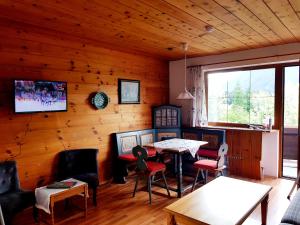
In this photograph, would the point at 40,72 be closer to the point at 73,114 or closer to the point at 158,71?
the point at 73,114

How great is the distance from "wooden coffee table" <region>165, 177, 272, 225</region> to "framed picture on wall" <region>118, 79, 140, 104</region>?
230cm

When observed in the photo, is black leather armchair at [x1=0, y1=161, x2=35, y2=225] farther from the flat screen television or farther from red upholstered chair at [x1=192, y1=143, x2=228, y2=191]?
red upholstered chair at [x1=192, y1=143, x2=228, y2=191]

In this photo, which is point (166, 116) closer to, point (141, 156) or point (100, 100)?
point (100, 100)

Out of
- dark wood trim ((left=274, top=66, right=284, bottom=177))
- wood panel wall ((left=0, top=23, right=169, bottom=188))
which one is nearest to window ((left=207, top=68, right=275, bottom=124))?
dark wood trim ((left=274, top=66, right=284, bottom=177))

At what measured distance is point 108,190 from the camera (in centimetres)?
381

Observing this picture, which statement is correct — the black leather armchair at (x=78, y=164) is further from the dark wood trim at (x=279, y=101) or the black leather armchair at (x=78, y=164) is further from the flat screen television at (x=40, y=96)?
the dark wood trim at (x=279, y=101)

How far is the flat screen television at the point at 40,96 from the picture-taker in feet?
9.51

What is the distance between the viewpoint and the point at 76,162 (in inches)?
137

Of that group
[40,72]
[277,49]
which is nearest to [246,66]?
[277,49]

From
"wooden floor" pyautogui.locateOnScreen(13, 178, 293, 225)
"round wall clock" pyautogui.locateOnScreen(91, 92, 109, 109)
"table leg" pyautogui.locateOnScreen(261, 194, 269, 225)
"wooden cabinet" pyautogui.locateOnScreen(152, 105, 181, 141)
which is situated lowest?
"wooden floor" pyautogui.locateOnScreen(13, 178, 293, 225)

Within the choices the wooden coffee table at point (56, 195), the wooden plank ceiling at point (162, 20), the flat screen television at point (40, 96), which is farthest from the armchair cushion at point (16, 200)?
the wooden plank ceiling at point (162, 20)

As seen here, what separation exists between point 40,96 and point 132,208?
194 centimetres

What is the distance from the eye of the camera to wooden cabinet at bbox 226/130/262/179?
14.0 feet

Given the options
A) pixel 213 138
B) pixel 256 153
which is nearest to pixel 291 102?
pixel 256 153
